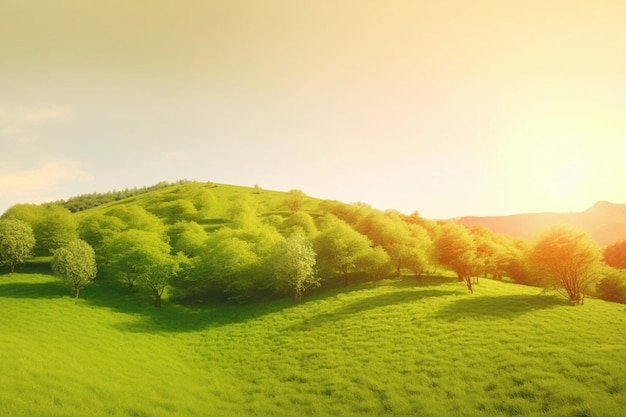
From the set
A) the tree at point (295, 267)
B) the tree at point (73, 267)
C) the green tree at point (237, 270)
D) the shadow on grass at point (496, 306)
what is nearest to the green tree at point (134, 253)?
the tree at point (73, 267)

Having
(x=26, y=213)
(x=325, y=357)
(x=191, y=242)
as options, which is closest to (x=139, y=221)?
(x=191, y=242)

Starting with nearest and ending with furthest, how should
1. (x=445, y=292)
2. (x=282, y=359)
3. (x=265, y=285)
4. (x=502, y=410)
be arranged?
(x=502, y=410) → (x=282, y=359) → (x=445, y=292) → (x=265, y=285)

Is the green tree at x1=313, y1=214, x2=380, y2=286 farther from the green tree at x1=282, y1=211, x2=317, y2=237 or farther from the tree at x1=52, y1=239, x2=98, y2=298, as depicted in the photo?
A: the tree at x1=52, y1=239, x2=98, y2=298

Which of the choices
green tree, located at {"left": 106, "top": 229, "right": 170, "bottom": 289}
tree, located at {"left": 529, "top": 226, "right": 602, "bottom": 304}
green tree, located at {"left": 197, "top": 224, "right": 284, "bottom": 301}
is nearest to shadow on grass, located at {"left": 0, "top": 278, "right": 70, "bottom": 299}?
green tree, located at {"left": 106, "top": 229, "right": 170, "bottom": 289}

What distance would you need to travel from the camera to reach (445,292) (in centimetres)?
5453

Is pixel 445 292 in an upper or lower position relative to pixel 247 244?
lower

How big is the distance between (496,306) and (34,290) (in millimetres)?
75431

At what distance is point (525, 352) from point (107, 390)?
36.4 meters

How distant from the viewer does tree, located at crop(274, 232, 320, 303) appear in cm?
6053

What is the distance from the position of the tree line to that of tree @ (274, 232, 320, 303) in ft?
0.64

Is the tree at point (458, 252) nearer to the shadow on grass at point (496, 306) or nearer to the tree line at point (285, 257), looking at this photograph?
the tree line at point (285, 257)

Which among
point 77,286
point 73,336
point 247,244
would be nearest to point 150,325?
point 73,336

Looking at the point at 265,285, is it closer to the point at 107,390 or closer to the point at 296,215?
the point at 107,390

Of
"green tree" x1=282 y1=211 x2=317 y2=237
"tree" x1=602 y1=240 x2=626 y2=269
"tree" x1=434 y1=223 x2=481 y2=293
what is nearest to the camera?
"tree" x1=434 y1=223 x2=481 y2=293
